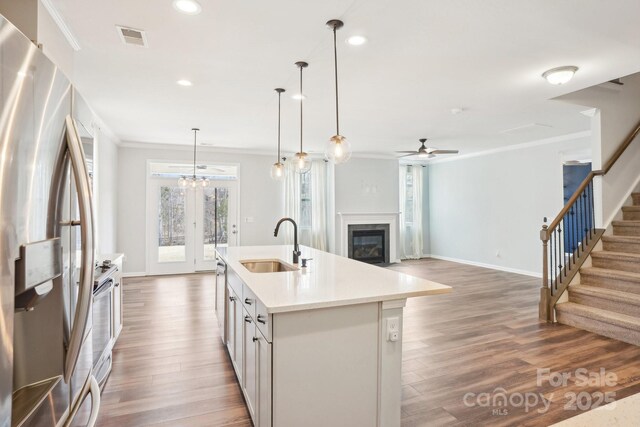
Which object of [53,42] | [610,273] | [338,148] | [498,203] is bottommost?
[610,273]

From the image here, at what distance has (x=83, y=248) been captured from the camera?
2.82 ft

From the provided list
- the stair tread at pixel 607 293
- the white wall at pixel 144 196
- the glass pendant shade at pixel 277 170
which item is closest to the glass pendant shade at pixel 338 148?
the glass pendant shade at pixel 277 170

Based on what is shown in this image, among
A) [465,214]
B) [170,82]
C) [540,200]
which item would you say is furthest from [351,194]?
[170,82]

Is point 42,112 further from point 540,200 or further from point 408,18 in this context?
point 540,200

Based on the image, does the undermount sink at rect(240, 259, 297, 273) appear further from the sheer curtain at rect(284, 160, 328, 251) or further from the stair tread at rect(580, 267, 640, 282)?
the sheer curtain at rect(284, 160, 328, 251)

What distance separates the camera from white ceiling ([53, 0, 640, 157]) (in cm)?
237

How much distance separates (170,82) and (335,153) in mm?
2144

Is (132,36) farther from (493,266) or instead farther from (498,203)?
(493,266)

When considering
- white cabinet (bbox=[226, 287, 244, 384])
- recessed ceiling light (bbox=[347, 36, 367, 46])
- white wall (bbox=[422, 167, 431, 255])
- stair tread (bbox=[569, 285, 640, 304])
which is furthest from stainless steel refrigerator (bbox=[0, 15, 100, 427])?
white wall (bbox=[422, 167, 431, 255])

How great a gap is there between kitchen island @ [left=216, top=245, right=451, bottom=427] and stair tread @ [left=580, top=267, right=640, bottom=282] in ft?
10.9

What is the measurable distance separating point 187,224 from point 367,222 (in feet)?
13.4

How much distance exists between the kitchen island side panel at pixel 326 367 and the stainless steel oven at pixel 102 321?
1431 millimetres

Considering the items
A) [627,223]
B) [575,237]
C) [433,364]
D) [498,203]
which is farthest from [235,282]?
[498,203]

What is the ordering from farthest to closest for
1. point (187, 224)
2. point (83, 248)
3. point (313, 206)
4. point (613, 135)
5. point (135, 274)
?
A: point (313, 206)
point (187, 224)
point (135, 274)
point (613, 135)
point (83, 248)
